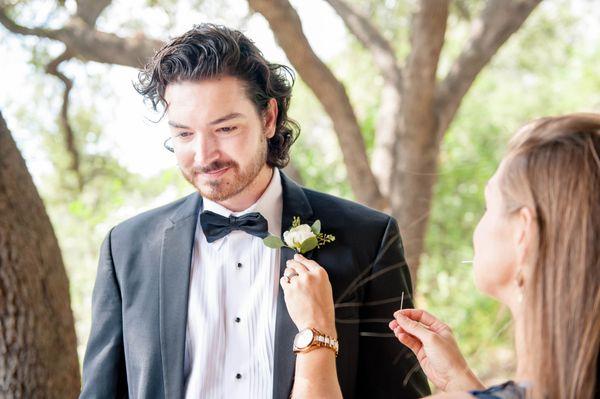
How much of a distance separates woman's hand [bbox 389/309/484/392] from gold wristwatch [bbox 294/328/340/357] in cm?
19

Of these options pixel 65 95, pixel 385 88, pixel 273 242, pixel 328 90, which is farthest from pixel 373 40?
pixel 273 242

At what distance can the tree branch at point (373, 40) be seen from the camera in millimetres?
6617

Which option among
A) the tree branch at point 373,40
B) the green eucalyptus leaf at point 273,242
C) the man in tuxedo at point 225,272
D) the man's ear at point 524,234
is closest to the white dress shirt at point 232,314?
the man in tuxedo at point 225,272

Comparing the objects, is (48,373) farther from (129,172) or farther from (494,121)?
(494,121)

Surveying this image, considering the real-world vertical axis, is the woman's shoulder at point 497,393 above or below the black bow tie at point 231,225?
below

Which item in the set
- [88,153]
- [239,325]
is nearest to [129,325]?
[239,325]

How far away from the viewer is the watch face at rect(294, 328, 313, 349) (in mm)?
2279

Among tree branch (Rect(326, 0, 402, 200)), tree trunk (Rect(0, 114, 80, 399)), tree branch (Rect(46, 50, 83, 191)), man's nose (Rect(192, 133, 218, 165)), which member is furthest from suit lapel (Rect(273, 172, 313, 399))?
tree branch (Rect(46, 50, 83, 191))

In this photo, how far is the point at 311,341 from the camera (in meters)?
2.28

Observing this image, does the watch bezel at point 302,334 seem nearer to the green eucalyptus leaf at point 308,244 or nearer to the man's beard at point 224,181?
the green eucalyptus leaf at point 308,244

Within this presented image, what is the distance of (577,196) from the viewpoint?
5.47ft

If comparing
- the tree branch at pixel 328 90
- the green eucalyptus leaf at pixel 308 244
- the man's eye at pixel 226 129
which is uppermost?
the tree branch at pixel 328 90

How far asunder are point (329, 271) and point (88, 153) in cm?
701

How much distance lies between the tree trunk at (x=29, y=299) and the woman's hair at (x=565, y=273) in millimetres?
2099
